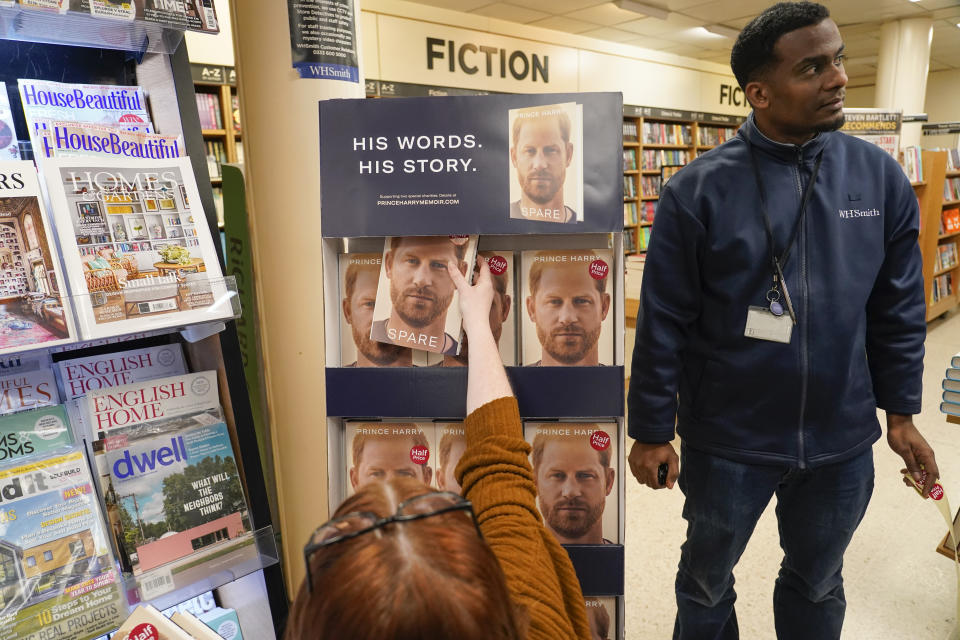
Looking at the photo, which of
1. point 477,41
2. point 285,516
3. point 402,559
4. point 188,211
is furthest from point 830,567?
point 477,41

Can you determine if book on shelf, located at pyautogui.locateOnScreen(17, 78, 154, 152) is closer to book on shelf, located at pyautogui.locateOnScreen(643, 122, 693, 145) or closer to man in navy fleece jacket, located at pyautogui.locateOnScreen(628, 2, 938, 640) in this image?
man in navy fleece jacket, located at pyautogui.locateOnScreen(628, 2, 938, 640)

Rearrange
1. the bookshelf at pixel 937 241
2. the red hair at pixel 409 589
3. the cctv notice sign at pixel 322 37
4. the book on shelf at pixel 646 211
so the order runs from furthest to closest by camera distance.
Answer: the book on shelf at pixel 646 211
the bookshelf at pixel 937 241
the cctv notice sign at pixel 322 37
the red hair at pixel 409 589

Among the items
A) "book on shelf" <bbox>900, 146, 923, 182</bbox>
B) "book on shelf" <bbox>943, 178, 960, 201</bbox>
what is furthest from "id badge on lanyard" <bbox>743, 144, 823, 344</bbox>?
"book on shelf" <bbox>943, 178, 960, 201</bbox>

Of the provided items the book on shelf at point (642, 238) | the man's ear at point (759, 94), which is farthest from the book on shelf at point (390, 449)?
the book on shelf at point (642, 238)

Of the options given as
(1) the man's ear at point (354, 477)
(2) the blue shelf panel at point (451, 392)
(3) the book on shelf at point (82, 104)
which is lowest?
(1) the man's ear at point (354, 477)

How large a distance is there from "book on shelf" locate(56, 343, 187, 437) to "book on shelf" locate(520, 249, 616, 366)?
701mm

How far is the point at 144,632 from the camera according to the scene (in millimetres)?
883

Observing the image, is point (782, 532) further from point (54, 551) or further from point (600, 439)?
point (54, 551)

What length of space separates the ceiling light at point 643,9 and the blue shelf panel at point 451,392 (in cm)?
531

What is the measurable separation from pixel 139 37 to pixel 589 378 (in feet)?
3.29

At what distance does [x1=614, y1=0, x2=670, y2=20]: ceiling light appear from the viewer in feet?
17.9

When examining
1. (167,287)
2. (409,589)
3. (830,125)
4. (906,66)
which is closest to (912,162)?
(906,66)

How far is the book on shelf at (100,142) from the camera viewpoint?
99cm

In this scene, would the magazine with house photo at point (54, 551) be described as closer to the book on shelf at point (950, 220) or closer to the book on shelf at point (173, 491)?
the book on shelf at point (173, 491)
